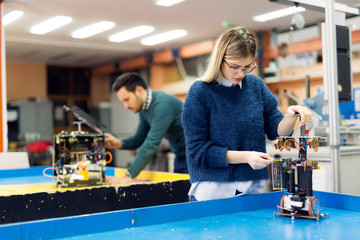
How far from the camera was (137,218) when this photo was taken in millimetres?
1312

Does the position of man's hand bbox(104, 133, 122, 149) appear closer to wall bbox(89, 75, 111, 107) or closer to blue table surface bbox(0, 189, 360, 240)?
blue table surface bbox(0, 189, 360, 240)

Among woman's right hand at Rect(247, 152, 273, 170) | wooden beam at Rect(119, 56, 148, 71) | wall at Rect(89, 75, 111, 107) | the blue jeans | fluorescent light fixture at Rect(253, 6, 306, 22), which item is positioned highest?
fluorescent light fixture at Rect(253, 6, 306, 22)

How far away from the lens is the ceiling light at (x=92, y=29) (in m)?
7.15

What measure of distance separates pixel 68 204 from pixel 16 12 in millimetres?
4851

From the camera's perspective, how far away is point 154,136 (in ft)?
8.81

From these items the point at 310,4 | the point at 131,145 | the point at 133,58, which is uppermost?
the point at 133,58

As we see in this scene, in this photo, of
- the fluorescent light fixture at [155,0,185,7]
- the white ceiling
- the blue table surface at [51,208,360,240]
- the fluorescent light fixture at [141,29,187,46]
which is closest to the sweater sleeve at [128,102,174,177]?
the blue table surface at [51,208,360,240]

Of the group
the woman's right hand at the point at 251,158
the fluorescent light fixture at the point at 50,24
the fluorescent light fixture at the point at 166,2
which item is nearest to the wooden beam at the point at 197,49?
the fluorescent light fixture at the point at 166,2

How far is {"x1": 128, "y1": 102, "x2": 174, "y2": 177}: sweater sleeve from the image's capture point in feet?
8.58

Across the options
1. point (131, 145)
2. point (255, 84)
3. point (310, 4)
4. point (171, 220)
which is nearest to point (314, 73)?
point (310, 4)

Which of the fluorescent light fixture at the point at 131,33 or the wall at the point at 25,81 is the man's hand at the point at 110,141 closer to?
the fluorescent light fixture at the point at 131,33

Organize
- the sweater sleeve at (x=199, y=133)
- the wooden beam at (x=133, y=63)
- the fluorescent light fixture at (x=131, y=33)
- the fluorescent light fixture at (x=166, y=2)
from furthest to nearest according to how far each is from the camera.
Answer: the wooden beam at (x=133, y=63), the fluorescent light fixture at (x=131, y=33), the fluorescent light fixture at (x=166, y=2), the sweater sleeve at (x=199, y=133)

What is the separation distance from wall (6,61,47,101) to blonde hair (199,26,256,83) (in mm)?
9321

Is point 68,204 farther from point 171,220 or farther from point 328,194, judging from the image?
point 328,194
